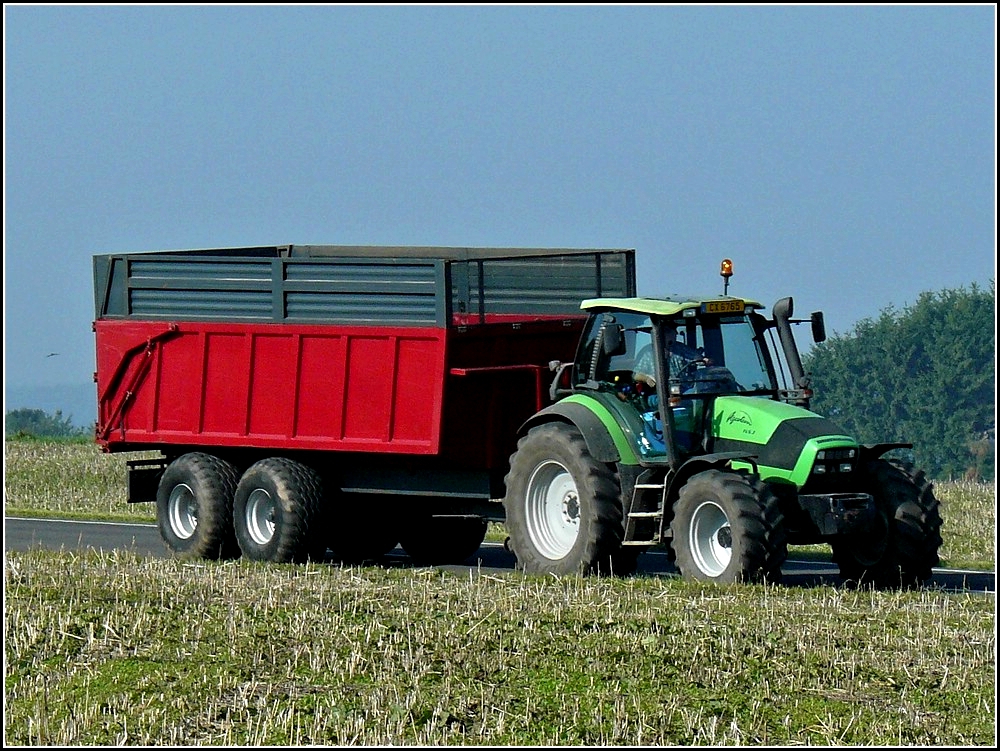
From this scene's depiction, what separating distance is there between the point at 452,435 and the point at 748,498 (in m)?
3.57

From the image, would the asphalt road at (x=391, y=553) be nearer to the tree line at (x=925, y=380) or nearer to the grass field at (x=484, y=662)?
the grass field at (x=484, y=662)

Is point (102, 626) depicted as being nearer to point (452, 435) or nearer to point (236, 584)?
point (236, 584)

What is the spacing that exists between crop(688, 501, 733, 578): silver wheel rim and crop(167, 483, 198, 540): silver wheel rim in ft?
19.6

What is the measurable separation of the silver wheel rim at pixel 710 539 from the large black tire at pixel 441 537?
14.0 feet

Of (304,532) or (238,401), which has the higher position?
(238,401)

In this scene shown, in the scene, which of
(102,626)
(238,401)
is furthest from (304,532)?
(102,626)

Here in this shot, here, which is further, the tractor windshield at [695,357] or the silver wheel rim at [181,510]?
the silver wheel rim at [181,510]

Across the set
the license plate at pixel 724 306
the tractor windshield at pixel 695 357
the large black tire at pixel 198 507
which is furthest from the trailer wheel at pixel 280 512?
the license plate at pixel 724 306

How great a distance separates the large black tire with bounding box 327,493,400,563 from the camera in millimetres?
18094

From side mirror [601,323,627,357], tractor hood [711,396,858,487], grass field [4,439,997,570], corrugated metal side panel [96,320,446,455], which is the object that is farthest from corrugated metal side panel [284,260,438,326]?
grass field [4,439,997,570]

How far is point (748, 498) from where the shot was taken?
13.9 metres

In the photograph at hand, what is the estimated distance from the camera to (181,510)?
18.4 metres

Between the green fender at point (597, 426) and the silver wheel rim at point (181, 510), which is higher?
the green fender at point (597, 426)

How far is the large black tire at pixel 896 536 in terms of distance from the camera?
14.5 m
